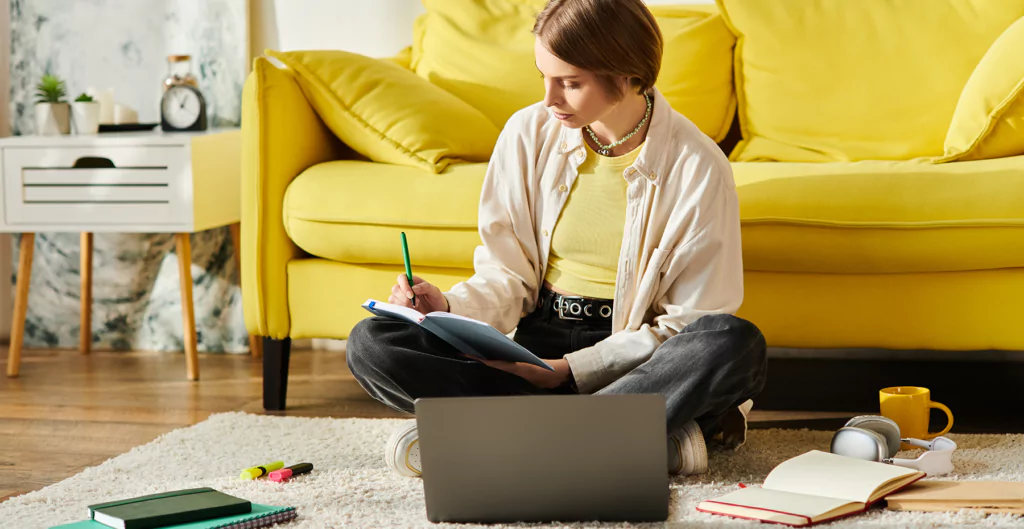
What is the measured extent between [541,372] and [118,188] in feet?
4.48

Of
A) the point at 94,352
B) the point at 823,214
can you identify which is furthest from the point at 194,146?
the point at 823,214

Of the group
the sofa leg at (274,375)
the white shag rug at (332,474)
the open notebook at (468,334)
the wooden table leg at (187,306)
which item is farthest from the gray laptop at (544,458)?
the wooden table leg at (187,306)

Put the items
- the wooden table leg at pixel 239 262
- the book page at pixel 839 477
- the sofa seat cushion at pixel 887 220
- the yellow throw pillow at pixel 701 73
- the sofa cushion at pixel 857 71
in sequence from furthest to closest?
the wooden table leg at pixel 239 262, the yellow throw pillow at pixel 701 73, the sofa cushion at pixel 857 71, the sofa seat cushion at pixel 887 220, the book page at pixel 839 477

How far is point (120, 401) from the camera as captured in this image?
91.6 inches

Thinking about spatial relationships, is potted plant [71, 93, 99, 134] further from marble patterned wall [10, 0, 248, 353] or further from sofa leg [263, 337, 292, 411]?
sofa leg [263, 337, 292, 411]

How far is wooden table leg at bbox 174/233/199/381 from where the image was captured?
8.39ft

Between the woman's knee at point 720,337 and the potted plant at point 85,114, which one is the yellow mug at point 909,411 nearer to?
the woman's knee at point 720,337

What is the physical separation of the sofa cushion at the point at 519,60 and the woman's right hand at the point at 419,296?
0.92 m

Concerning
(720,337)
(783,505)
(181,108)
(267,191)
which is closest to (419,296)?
(720,337)

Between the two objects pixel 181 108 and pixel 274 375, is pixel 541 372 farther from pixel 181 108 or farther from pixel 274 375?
pixel 181 108

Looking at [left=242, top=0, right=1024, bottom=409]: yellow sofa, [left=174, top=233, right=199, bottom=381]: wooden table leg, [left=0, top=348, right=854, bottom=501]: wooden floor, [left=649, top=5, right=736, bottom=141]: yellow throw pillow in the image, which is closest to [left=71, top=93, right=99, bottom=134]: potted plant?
[left=174, top=233, right=199, bottom=381]: wooden table leg

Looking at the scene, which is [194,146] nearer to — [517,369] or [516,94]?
[516,94]

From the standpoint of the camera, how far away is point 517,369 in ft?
5.26

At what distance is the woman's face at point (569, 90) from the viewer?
5.08 ft
